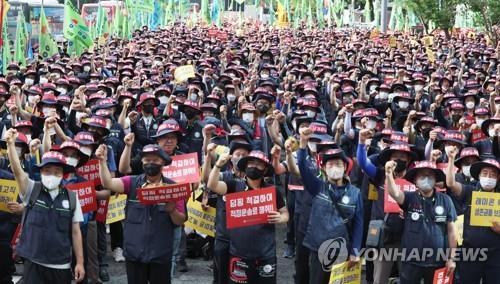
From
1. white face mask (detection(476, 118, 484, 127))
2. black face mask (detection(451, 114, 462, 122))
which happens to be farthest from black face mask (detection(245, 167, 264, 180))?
black face mask (detection(451, 114, 462, 122))

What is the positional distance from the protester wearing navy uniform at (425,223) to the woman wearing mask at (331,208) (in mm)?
401

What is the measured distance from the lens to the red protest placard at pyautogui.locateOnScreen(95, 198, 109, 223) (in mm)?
8323

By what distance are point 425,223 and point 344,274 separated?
82 centimetres

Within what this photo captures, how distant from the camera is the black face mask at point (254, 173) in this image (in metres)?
7.05

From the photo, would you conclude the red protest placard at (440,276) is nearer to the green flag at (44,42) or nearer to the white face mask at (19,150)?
the white face mask at (19,150)

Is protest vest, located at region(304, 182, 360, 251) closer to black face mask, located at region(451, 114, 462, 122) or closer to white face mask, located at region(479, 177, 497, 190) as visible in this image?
white face mask, located at region(479, 177, 497, 190)

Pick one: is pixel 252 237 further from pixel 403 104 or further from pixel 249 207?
pixel 403 104

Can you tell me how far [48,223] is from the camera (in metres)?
6.54

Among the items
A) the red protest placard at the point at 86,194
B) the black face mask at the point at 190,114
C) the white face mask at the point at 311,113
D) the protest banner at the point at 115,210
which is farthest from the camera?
the white face mask at the point at 311,113

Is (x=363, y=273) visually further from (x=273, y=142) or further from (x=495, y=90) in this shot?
(x=495, y=90)

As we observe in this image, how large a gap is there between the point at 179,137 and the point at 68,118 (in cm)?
267

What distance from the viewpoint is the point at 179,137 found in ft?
27.4

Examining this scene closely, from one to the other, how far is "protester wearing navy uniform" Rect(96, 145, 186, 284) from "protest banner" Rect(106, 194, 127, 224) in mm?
1970

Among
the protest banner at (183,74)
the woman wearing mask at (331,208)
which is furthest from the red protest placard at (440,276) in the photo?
the protest banner at (183,74)
